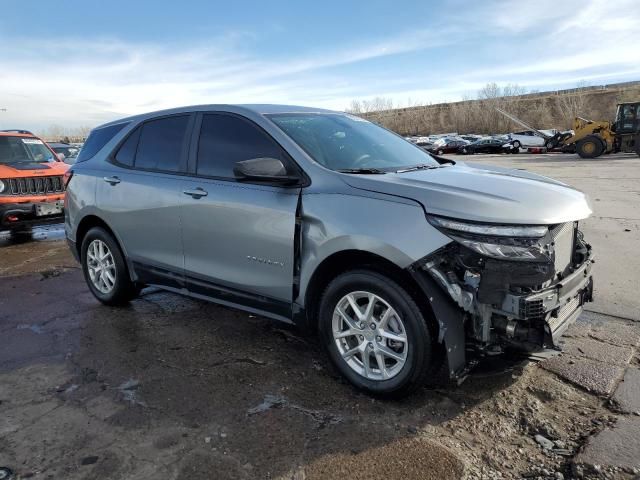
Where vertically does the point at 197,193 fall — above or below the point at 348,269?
above

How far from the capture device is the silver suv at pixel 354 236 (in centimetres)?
285

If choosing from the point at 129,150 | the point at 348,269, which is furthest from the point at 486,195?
the point at 129,150

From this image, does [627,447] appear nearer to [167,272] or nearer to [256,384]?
[256,384]

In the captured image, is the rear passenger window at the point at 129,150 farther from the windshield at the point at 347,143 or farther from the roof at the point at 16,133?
the roof at the point at 16,133

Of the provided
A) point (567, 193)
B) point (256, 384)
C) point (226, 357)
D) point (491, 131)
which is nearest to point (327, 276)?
point (256, 384)

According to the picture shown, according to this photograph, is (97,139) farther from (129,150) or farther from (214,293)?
(214,293)

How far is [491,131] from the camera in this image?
7588 cm

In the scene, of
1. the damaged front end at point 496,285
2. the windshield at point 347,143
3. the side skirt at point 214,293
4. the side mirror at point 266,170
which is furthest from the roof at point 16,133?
the damaged front end at point 496,285

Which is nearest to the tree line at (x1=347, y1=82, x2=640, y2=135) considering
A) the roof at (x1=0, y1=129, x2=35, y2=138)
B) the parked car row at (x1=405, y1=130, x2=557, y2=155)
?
the parked car row at (x1=405, y1=130, x2=557, y2=155)

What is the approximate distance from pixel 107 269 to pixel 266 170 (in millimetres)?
2580

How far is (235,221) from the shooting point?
377 centimetres

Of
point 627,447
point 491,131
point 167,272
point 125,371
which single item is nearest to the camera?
point 627,447

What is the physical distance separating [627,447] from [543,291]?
0.89 metres

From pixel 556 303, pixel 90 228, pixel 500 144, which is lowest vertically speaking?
pixel 500 144
